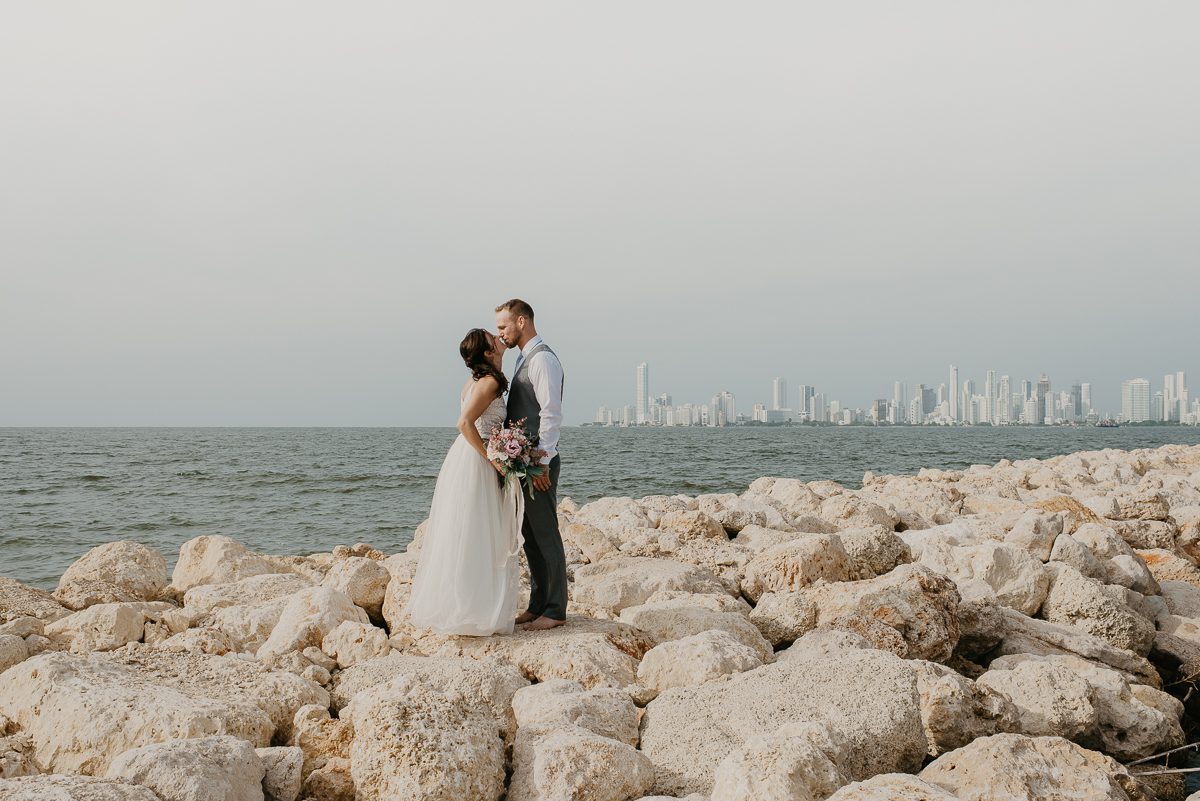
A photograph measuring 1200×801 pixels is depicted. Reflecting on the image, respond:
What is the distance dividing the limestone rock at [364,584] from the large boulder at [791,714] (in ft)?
8.77

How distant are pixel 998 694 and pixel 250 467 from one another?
34.5 meters

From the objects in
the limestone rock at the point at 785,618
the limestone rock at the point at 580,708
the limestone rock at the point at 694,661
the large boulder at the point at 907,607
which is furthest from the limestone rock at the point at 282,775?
the large boulder at the point at 907,607

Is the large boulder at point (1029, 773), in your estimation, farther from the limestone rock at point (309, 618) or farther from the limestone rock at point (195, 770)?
the limestone rock at point (309, 618)

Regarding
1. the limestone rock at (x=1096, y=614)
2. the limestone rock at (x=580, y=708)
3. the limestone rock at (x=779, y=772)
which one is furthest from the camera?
the limestone rock at (x=1096, y=614)

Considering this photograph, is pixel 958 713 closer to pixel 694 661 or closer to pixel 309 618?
pixel 694 661

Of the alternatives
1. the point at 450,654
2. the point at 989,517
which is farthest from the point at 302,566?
the point at 989,517

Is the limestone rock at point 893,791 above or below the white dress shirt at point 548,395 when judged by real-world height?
below

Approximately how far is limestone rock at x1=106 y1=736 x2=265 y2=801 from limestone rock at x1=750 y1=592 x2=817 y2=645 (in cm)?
334

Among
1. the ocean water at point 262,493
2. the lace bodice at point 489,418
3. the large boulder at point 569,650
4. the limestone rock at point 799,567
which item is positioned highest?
the lace bodice at point 489,418

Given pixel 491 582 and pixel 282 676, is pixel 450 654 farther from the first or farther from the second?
pixel 282 676

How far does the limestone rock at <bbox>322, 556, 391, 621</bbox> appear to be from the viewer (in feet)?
19.4

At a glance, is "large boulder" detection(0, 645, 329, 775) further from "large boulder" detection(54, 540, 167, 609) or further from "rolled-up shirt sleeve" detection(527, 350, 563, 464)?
"large boulder" detection(54, 540, 167, 609)

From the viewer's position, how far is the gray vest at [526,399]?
5.34 metres

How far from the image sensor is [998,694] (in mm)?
4195
